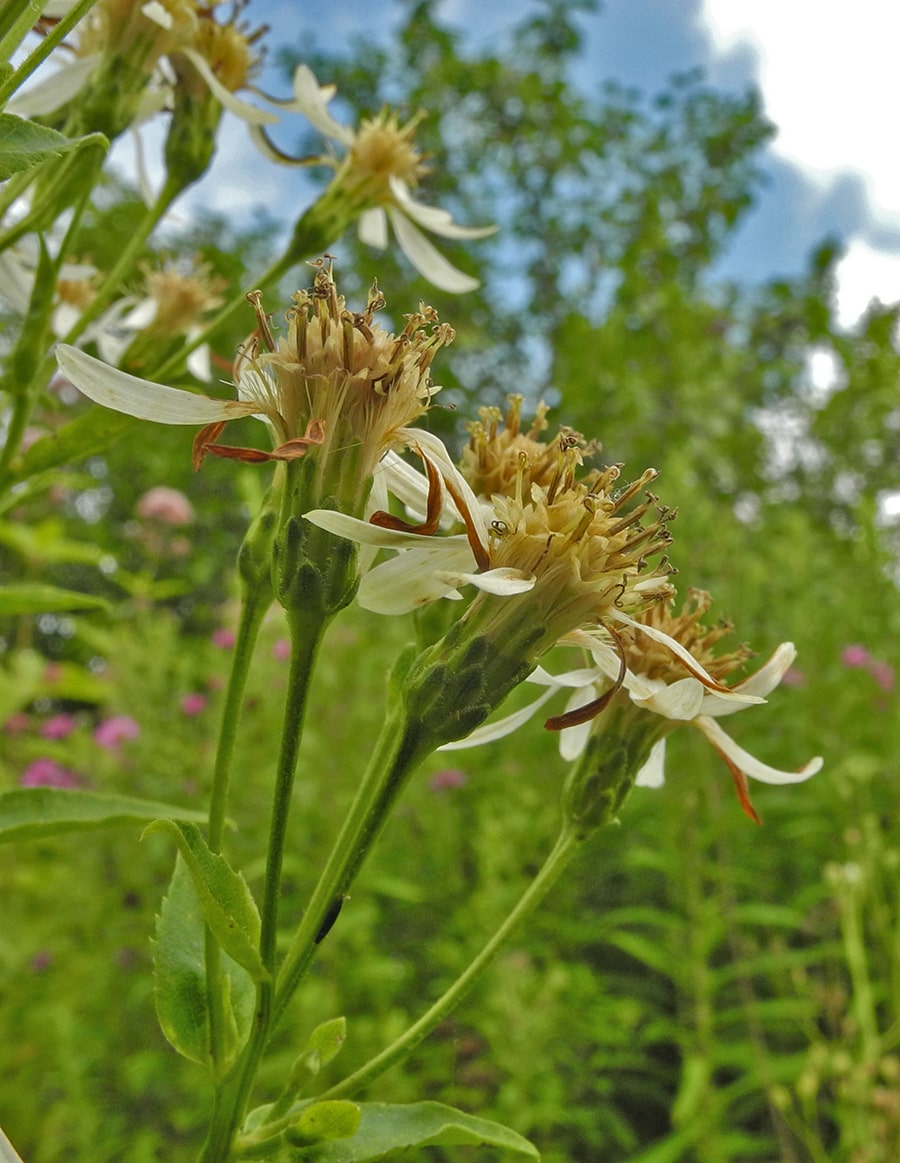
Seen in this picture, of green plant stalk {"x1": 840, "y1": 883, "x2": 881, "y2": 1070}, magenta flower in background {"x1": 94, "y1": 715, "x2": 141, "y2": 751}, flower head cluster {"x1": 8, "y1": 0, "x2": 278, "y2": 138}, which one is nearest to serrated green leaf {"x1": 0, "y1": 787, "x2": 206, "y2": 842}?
flower head cluster {"x1": 8, "y1": 0, "x2": 278, "y2": 138}

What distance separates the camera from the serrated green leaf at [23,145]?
2.11 ft

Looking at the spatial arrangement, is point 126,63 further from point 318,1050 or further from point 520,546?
point 318,1050

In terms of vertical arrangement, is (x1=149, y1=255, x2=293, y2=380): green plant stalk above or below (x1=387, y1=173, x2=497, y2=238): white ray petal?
below

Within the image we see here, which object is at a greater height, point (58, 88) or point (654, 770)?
point (58, 88)

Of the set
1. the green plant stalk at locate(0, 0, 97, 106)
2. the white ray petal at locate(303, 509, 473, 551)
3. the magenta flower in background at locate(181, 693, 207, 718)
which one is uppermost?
the green plant stalk at locate(0, 0, 97, 106)

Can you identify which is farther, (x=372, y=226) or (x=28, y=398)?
(x=372, y=226)

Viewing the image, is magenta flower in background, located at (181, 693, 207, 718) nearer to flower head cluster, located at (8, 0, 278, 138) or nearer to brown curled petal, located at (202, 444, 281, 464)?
flower head cluster, located at (8, 0, 278, 138)

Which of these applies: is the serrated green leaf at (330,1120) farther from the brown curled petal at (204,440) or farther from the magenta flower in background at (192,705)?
the magenta flower in background at (192,705)

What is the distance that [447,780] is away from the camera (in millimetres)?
3301

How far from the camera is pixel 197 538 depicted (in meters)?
9.80

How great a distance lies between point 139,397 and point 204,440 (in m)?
0.06

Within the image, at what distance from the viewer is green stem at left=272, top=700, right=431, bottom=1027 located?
73 centimetres

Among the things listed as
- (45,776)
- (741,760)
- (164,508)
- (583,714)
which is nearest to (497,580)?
(583,714)

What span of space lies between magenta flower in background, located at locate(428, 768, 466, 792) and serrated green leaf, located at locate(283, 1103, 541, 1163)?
8.25ft
